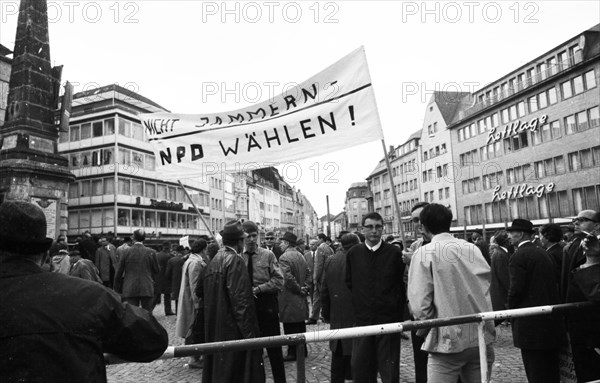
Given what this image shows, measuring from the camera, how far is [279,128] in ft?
16.7

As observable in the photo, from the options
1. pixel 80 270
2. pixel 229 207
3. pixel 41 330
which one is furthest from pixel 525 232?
pixel 229 207

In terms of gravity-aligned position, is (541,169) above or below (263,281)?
above

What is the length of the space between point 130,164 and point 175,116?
45.4 meters

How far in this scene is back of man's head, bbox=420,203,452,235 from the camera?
11.8 feet

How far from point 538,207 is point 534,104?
422 inches

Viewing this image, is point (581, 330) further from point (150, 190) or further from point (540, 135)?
point (150, 190)

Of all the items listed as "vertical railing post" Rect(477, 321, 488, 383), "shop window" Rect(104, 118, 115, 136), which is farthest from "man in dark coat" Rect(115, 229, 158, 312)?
"shop window" Rect(104, 118, 115, 136)

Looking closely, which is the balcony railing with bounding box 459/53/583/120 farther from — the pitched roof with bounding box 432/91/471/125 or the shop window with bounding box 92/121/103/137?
the shop window with bounding box 92/121/103/137

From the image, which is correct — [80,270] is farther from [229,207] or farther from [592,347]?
[229,207]

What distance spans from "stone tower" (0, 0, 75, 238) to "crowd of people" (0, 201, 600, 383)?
1091cm

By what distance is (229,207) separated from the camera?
238 ft

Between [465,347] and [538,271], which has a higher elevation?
[538,271]

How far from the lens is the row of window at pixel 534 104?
1555 inches

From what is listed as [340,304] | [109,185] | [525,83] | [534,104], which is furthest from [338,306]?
[525,83]
